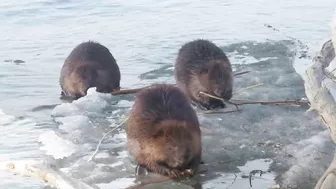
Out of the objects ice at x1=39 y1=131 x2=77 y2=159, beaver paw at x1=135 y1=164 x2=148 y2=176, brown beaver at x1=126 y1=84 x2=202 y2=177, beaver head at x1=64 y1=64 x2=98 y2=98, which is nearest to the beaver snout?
brown beaver at x1=126 y1=84 x2=202 y2=177

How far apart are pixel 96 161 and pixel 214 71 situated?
2.00 metres

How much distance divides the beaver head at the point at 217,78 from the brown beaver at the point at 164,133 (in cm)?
142

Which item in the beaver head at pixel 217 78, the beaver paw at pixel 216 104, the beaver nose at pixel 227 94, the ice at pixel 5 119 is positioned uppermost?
the beaver head at pixel 217 78

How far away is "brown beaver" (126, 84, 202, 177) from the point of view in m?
4.09

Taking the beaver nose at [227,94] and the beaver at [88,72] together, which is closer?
the beaver nose at [227,94]

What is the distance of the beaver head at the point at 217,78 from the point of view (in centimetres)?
611

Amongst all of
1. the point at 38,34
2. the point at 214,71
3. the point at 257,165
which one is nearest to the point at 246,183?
the point at 257,165

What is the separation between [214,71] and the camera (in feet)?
20.4

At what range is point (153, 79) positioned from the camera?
7.53 m

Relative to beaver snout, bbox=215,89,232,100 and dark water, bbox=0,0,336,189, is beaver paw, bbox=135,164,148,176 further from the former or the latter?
beaver snout, bbox=215,89,232,100

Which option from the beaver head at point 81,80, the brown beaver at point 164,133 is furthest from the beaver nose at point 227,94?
the beaver head at point 81,80

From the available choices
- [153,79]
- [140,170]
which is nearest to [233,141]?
[140,170]

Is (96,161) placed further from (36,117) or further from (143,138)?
(36,117)

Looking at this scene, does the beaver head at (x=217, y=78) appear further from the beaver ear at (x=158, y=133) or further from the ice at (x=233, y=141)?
the beaver ear at (x=158, y=133)
